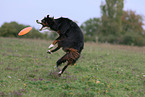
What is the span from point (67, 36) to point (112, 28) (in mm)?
38985

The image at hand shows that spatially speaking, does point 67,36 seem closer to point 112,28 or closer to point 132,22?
point 112,28

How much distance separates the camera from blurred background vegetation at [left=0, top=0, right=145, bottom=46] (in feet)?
85.0

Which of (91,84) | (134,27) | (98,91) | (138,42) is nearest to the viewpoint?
(98,91)

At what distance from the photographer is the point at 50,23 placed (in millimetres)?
6379

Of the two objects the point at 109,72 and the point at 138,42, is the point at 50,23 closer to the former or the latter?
the point at 109,72

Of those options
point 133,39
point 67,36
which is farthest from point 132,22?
point 67,36

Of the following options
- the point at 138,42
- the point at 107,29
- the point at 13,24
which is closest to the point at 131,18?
the point at 107,29

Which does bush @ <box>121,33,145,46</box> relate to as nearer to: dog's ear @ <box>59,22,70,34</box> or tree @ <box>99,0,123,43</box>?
tree @ <box>99,0,123,43</box>

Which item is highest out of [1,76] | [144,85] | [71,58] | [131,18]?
[131,18]

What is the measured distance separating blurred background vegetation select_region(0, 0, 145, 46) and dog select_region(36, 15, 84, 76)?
61.8 feet

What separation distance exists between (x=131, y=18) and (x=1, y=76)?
51575 mm

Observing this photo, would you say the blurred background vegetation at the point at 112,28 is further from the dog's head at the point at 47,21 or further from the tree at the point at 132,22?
the dog's head at the point at 47,21

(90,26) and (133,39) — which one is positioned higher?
(90,26)

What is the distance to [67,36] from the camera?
20.8 feet
